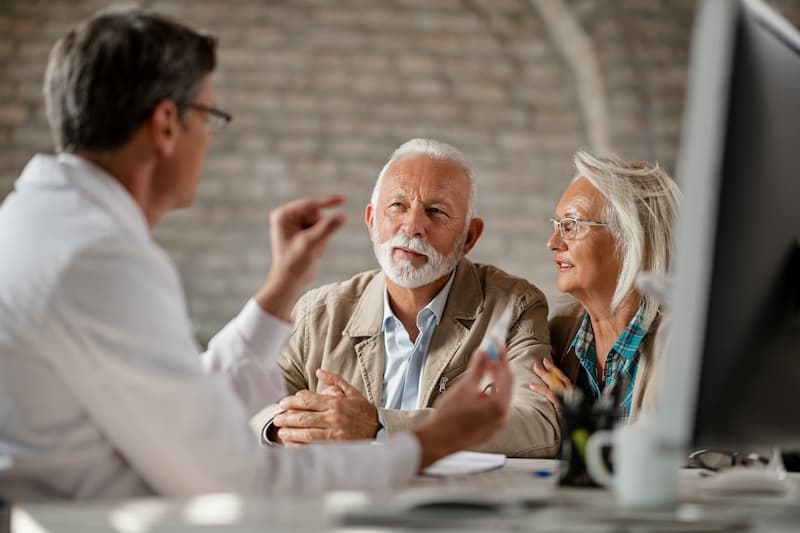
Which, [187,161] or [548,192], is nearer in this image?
[187,161]

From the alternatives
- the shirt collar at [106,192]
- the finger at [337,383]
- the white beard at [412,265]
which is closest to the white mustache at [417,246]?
the white beard at [412,265]

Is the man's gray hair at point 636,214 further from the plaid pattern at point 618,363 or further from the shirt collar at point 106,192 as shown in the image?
the shirt collar at point 106,192

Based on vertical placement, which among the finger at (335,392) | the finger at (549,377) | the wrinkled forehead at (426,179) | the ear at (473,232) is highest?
the wrinkled forehead at (426,179)

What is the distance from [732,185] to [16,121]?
5.45 meters

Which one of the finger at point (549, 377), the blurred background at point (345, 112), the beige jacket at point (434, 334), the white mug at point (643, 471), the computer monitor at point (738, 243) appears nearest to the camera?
the computer monitor at point (738, 243)

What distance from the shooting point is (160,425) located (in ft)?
4.40

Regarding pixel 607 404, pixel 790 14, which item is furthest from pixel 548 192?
pixel 607 404

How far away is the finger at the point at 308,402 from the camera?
2361 millimetres

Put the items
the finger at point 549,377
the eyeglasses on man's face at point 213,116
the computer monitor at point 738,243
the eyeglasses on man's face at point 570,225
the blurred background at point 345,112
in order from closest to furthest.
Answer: the computer monitor at point 738,243
the eyeglasses on man's face at point 213,116
the finger at point 549,377
the eyeglasses on man's face at point 570,225
the blurred background at point 345,112

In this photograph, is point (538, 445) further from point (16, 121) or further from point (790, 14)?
point (16, 121)

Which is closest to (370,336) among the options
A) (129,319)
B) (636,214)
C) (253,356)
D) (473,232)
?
(473,232)

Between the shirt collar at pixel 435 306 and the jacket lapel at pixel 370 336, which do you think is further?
the shirt collar at pixel 435 306

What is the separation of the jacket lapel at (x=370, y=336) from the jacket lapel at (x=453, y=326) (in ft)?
0.43

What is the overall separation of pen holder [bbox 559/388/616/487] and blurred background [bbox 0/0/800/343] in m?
4.43
